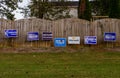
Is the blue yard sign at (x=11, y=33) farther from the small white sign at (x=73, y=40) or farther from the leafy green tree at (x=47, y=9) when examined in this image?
the leafy green tree at (x=47, y=9)

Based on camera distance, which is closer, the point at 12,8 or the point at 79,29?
the point at 79,29

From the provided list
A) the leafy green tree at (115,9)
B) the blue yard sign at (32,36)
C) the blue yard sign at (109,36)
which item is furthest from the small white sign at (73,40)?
the leafy green tree at (115,9)

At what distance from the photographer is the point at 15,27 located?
93.8 ft

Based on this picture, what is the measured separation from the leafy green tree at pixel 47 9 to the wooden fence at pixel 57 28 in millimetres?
19735

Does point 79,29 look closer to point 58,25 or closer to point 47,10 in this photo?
point 58,25

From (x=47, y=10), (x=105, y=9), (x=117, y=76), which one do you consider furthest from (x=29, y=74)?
(x=105, y=9)

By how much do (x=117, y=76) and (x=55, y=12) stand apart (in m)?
37.8

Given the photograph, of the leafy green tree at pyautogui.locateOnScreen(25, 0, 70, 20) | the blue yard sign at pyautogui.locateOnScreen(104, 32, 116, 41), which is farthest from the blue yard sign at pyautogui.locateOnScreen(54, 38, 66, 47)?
the leafy green tree at pyautogui.locateOnScreen(25, 0, 70, 20)

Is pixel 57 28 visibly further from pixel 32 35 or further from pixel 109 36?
pixel 109 36

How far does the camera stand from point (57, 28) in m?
28.9

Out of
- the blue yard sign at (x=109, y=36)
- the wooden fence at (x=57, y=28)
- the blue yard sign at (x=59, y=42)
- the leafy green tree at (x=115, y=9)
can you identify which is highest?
the leafy green tree at (x=115, y=9)

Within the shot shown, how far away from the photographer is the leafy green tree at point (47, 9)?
161ft

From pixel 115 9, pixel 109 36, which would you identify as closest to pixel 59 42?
pixel 109 36

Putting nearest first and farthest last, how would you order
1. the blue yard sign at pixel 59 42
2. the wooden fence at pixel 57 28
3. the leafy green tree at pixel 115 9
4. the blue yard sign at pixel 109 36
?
the blue yard sign at pixel 59 42, the wooden fence at pixel 57 28, the blue yard sign at pixel 109 36, the leafy green tree at pixel 115 9
